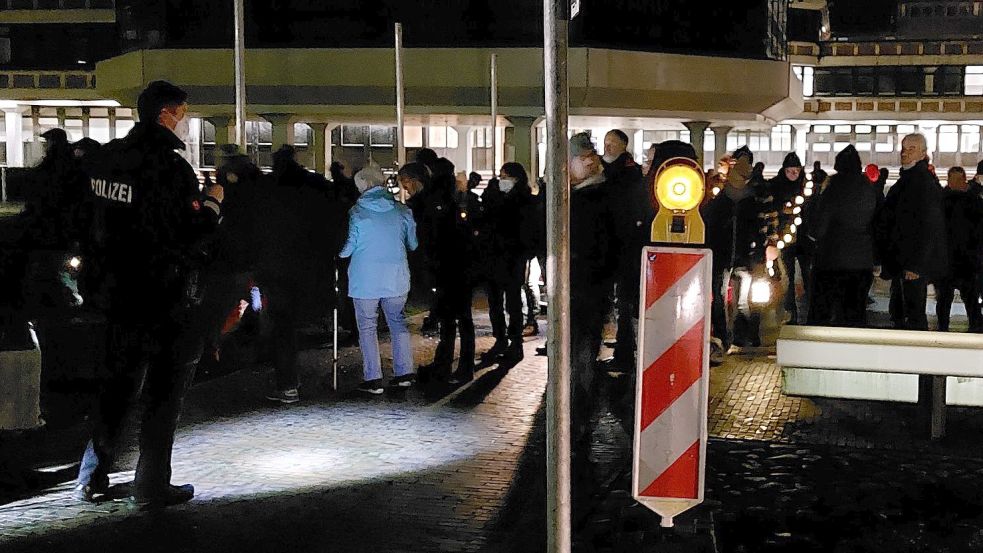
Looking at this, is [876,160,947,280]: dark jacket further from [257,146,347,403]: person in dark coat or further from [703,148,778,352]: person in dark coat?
[257,146,347,403]: person in dark coat

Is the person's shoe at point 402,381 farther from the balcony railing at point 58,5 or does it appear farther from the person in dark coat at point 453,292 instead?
the balcony railing at point 58,5

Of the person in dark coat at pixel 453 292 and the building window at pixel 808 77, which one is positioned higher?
the building window at pixel 808 77

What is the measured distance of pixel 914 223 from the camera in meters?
10.4

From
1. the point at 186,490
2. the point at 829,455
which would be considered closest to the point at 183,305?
the point at 186,490

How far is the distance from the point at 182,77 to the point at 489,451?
91.3 feet

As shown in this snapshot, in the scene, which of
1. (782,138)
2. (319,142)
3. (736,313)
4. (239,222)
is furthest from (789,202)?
(782,138)

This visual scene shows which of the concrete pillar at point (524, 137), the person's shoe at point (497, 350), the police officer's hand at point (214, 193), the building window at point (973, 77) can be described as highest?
the building window at point (973, 77)

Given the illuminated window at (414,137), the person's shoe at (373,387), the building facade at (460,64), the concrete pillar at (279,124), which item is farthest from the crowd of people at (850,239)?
the illuminated window at (414,137)

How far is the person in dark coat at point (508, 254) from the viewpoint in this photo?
12.1m

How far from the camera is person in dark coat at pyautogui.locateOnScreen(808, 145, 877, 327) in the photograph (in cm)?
1088

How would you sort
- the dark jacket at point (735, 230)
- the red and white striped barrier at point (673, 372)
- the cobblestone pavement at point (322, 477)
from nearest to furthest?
1. the red and white striped barrier at point (673, 372)
2. the cobblestone pavement at point (322, 477)
3. the dark jacket at point (735, 230)

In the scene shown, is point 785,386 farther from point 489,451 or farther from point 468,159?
point 468,159

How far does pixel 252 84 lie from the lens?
112 feet

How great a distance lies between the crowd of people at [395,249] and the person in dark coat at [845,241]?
0.02 meters
